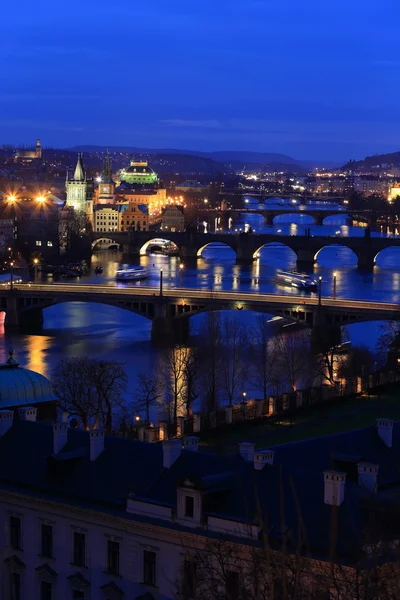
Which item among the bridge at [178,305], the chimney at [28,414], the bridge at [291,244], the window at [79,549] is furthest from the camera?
the bridge at [291,244]

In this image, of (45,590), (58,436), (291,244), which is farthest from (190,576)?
(291,244)

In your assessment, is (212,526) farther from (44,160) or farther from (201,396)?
(44,160)

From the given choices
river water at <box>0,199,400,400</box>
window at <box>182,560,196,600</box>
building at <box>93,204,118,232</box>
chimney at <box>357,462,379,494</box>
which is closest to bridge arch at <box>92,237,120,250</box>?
river water at <box>0,199,400,400</box>

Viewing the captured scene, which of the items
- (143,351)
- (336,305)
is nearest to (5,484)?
(143,351)

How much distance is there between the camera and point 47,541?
10703 mm

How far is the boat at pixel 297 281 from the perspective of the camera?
3988 centimetres

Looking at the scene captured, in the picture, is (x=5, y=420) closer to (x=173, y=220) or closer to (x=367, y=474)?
(x=367, y=474)

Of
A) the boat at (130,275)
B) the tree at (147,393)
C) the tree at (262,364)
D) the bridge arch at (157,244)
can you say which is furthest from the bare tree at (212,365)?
the bridge arch at (157,244)

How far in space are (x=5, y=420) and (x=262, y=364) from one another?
12305 mm

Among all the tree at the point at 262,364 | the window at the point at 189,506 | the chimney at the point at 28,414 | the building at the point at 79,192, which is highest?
the building at the point at 79,192

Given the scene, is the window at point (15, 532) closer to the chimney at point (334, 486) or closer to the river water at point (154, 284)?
the chimney at point (334, 486)

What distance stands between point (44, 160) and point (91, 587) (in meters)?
149

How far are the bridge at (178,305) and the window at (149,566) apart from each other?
19.3m

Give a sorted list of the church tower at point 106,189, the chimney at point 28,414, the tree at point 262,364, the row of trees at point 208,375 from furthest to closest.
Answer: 1. the church tower at point 106,189
2. the tree at point 262,364
3. the row of trees at point 208,375
4. the chimney at point 28,414
